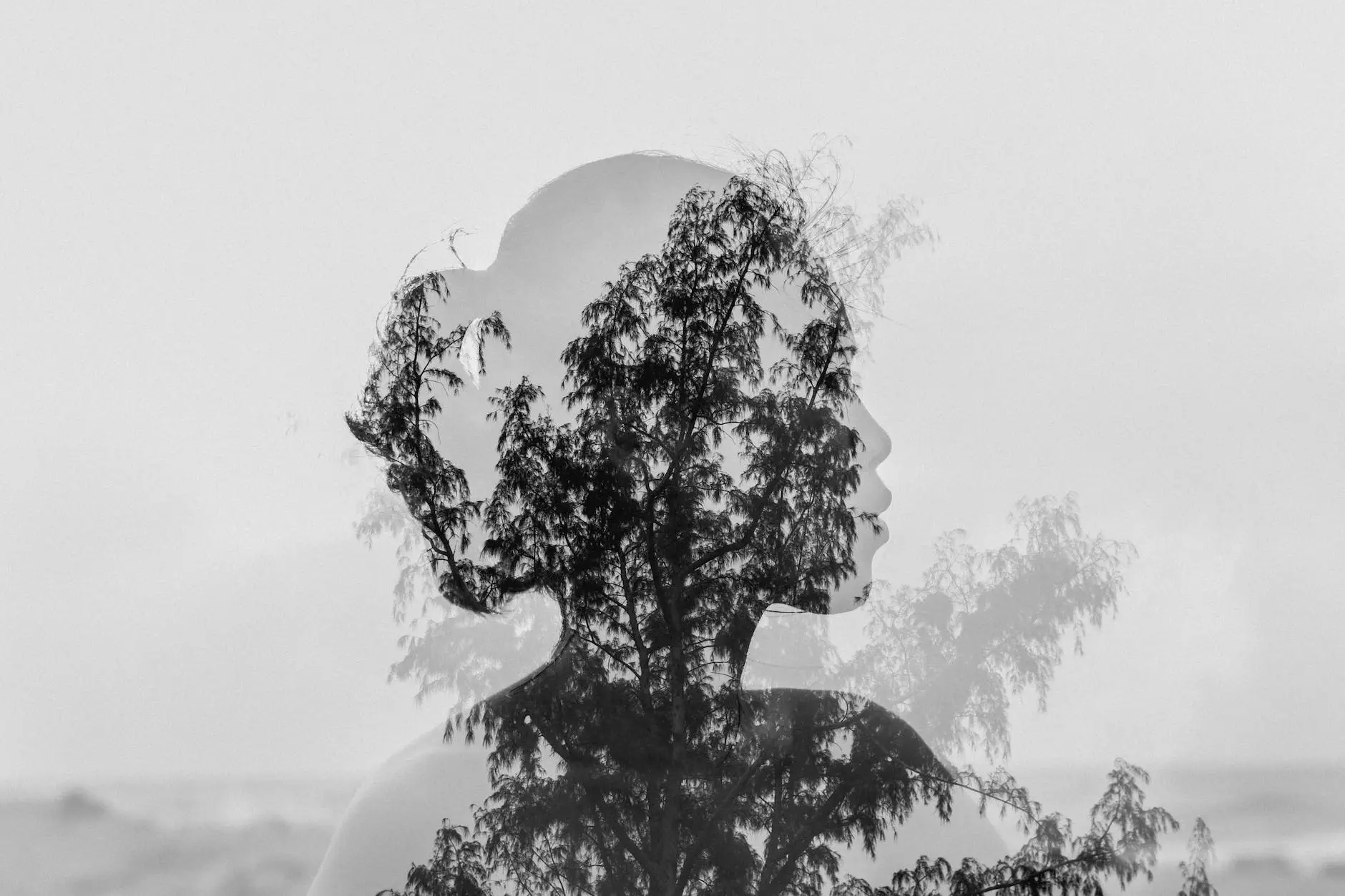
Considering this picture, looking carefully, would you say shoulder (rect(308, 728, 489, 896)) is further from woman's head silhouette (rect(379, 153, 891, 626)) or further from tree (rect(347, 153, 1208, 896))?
woman's head silhouette (rect(379, 153, 891, 626))

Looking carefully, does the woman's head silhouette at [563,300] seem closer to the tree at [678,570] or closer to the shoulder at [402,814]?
the tree at [678,570]

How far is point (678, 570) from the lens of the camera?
2.31m

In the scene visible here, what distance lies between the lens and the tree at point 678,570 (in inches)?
88.1

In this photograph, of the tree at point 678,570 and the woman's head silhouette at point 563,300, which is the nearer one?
the tree at point 678,570

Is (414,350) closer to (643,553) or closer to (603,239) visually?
(603,239)

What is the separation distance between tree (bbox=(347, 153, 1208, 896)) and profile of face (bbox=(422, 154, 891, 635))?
0.09 feet

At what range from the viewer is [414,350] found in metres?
2.38

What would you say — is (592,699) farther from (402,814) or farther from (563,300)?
(563,300)

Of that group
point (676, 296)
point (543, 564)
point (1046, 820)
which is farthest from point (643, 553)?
point (1046, 820)

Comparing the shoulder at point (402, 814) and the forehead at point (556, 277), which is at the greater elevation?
the forehead at point (556, 277)

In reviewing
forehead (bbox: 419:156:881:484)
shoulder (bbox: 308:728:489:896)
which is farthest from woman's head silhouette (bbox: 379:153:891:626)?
shoulder (bbox: 308:728:489:896)

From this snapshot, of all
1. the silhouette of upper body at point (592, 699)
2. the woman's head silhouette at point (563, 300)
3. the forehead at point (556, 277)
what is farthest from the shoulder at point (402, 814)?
the forehead at point (556, 277)

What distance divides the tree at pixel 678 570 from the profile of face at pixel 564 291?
29mm

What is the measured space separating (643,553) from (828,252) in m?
0.90
